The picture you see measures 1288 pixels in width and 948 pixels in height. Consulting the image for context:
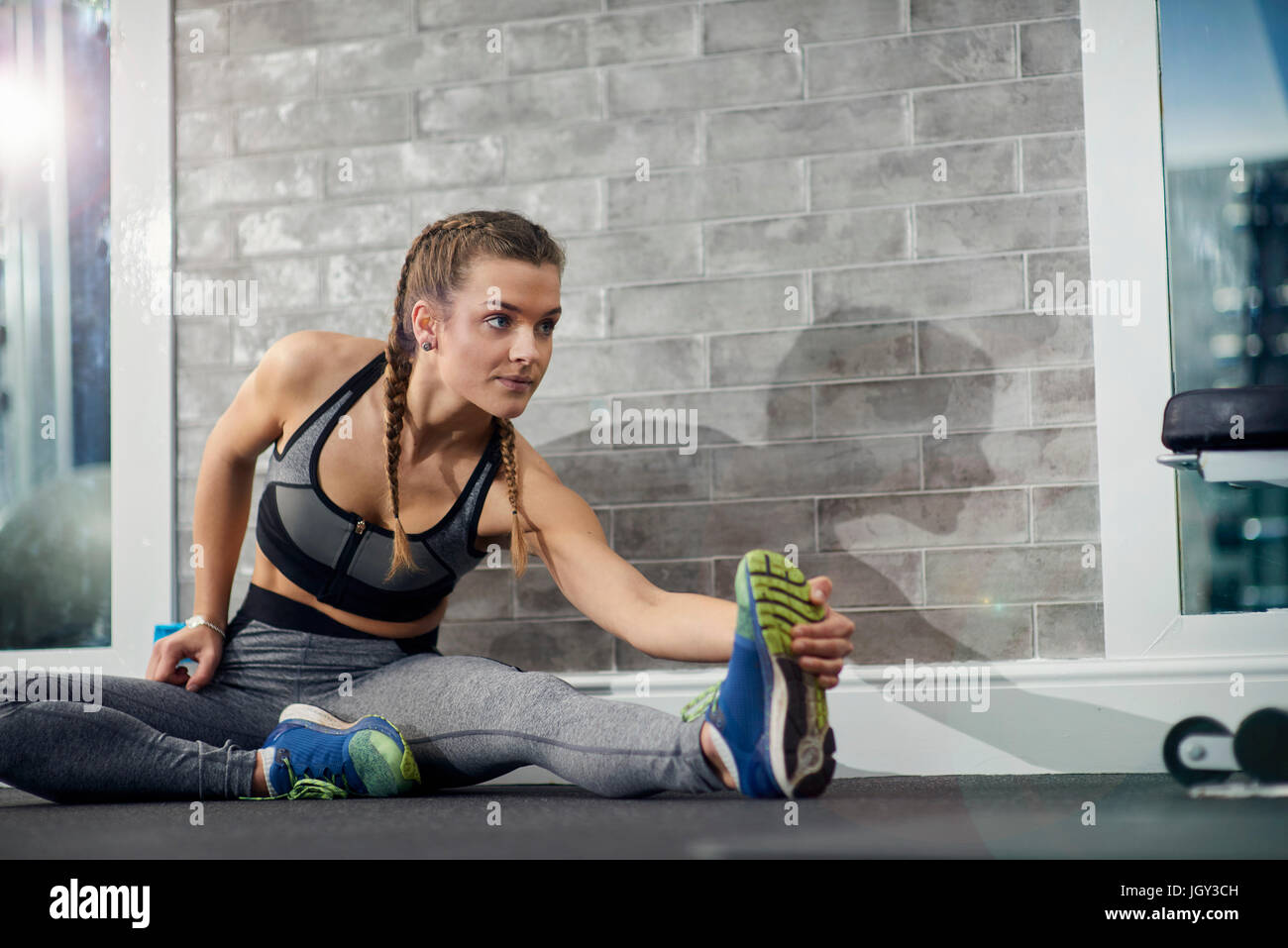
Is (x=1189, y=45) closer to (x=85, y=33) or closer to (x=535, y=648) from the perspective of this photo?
(x=535, y=648)

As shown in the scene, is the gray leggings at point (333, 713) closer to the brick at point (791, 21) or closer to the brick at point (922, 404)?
the brick at point (922, 404)

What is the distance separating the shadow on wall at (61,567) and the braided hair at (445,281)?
1.09 metres

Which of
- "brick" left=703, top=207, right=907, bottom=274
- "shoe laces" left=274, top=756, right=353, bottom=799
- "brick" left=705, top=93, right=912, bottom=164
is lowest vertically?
"shoe laces" left=274, top=756, right=353, bottom=799

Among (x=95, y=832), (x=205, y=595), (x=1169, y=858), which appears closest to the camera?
(x=1169, y=858)

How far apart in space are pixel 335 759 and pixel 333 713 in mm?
131

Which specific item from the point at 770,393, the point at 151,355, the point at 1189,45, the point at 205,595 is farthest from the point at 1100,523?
the point at 151,355

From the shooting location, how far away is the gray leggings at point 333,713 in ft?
5.13

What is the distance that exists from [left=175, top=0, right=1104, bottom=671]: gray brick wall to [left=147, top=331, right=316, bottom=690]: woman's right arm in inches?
19.9

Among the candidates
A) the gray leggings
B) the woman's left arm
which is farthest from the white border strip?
the gray leggings

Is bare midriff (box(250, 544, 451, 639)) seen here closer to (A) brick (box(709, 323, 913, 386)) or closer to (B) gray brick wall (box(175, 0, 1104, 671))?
(B) gray brick wall (box(175, 0, 1104, 671))

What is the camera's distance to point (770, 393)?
2.32m

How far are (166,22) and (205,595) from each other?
4.79 ft

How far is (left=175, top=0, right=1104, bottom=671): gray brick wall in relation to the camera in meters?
2.24

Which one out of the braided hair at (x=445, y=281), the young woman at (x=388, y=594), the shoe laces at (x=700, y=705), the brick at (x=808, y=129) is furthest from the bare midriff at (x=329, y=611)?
the brick at (x=808, y=129)
